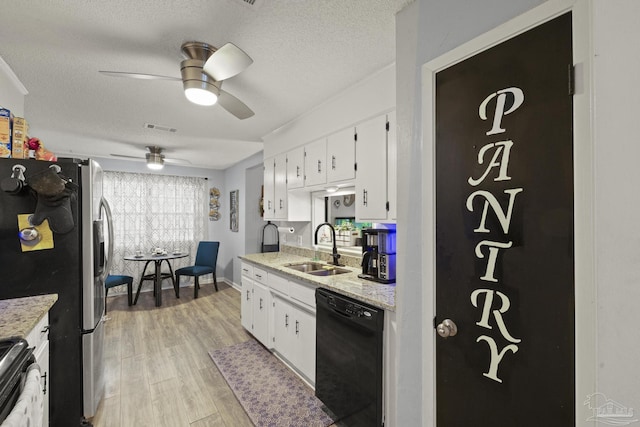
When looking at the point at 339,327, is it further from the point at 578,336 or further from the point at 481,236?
the point at 578,336

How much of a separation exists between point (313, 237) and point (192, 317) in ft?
7.09

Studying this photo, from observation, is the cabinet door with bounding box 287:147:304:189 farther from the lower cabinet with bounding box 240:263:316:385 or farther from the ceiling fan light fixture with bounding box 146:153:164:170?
the ceiling fan light fixture with bounding box 146:153:164:170

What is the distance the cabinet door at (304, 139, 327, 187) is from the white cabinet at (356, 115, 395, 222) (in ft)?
1.53

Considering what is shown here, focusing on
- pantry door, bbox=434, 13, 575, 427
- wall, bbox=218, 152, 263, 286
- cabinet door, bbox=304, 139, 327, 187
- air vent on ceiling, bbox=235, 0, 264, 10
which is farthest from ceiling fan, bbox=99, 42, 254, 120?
wall, bbox=218, 152, 263, 286

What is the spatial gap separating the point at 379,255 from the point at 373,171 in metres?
0.63

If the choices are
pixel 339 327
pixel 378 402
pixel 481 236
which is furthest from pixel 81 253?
pixel 481 236

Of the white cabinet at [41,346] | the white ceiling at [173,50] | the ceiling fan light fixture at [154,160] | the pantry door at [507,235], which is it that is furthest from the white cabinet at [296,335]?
the ceiling fan light fixture at [154,160]

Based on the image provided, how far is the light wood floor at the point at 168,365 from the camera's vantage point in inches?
77.0

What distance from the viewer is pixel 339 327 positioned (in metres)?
1.81

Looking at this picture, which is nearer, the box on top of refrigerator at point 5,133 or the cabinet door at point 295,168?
the box on top of refrigerator at point 5,133

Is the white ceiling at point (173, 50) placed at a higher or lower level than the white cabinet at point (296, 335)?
higher

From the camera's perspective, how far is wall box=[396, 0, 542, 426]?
1.25 metres

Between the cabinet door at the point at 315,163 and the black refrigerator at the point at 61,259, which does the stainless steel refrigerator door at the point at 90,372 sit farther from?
the cabinet door at the point at 315,163

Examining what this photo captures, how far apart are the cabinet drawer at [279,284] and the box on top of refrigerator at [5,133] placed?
2.01 meters
